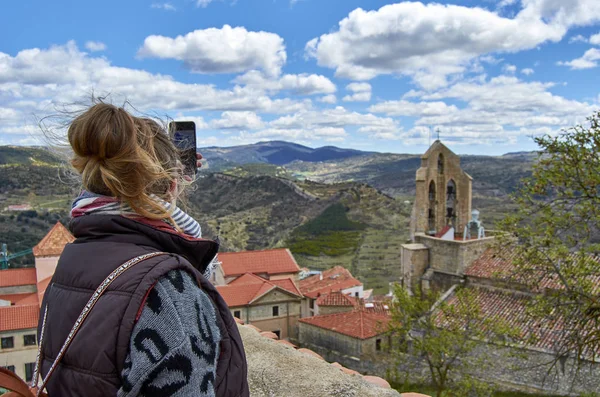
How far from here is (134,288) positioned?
139 cm

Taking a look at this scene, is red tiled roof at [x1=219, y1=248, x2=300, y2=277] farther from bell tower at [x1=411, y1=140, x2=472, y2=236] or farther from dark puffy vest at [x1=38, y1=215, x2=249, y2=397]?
dark puffy vest at [x1=38, y1=215, x2=249, y2=397]

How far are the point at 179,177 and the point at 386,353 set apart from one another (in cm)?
1861

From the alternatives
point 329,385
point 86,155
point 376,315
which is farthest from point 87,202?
point 376,315

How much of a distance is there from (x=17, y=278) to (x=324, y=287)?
1621 centimetres

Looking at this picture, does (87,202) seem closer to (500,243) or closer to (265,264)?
(500,243)

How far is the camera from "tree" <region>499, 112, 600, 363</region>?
7.77 meters

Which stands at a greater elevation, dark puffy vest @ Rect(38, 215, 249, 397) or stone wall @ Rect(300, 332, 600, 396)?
dark puffy vest @ Rect(38, 215, 249, 397)

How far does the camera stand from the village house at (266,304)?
23203 millimetres

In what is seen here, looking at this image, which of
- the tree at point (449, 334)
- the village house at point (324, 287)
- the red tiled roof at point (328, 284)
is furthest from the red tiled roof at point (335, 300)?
the tree at point (449, 334)

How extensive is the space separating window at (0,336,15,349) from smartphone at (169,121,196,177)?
19.2 m

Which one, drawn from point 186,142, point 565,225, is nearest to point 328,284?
point 565,225

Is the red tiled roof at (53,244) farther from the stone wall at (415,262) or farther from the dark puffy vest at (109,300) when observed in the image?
the dark puffy vest at (109,300)

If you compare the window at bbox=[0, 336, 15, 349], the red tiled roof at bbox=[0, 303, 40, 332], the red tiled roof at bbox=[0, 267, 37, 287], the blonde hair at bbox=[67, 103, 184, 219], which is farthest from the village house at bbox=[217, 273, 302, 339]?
the blonde hair at bbox=[67, 103, 184, 219]

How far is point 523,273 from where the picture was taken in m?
8.48
